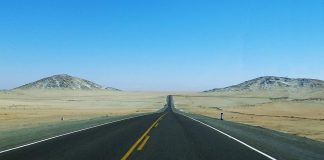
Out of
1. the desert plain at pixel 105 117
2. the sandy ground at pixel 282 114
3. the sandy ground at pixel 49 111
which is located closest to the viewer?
the desert plain at pixel 105 117

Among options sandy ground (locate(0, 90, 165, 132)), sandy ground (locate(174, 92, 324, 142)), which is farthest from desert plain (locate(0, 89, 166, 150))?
sandy ground (locate(174, 92, 324, 142))

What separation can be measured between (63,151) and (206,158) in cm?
455

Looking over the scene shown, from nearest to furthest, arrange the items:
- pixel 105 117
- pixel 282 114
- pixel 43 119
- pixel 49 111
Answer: pixel 43 119 → pixel 105 117 → pixel 282 114 → pixel 49 111

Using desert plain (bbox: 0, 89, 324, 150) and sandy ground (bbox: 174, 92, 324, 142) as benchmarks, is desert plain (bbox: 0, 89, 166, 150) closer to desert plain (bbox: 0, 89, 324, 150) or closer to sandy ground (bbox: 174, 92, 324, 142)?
desert plain (bbox: 0, 89, 324, 150)

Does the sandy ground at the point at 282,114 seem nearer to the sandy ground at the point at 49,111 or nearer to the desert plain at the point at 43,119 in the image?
the desert plain at the point at 43,119

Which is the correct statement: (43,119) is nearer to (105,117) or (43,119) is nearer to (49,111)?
(105,117)

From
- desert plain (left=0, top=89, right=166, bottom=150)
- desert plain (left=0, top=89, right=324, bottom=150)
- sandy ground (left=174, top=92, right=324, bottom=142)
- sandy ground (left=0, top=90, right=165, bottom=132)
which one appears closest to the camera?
desert plain (left=0, top=89, right=166, bottom=150)

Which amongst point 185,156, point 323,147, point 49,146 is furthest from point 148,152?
point 323,147

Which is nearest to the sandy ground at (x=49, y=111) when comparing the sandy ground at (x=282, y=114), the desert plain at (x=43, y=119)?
the desert plain at (x=43, y=119)

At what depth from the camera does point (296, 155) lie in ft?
42.3

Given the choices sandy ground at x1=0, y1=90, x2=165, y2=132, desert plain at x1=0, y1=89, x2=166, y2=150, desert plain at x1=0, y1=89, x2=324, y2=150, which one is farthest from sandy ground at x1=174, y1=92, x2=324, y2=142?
sandy ground at x1=0, y1=90, x2=165, y2=132

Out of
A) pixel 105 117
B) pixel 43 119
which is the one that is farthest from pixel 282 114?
pixel 43 119

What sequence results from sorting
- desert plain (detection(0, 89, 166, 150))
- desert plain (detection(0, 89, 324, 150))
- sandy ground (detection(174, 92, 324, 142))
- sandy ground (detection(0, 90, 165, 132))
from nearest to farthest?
desert plain (detection(0, 89, 166, 150))
desert plain (detection(0, 89, 324, 150))
sandy ground (detection(174, 92, 324, 142))
sandy ground (detection(0, 90, 165, 132))

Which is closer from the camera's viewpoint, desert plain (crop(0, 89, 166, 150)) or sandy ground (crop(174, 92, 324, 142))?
desert plain (crop(0, 89, 166, 150))
